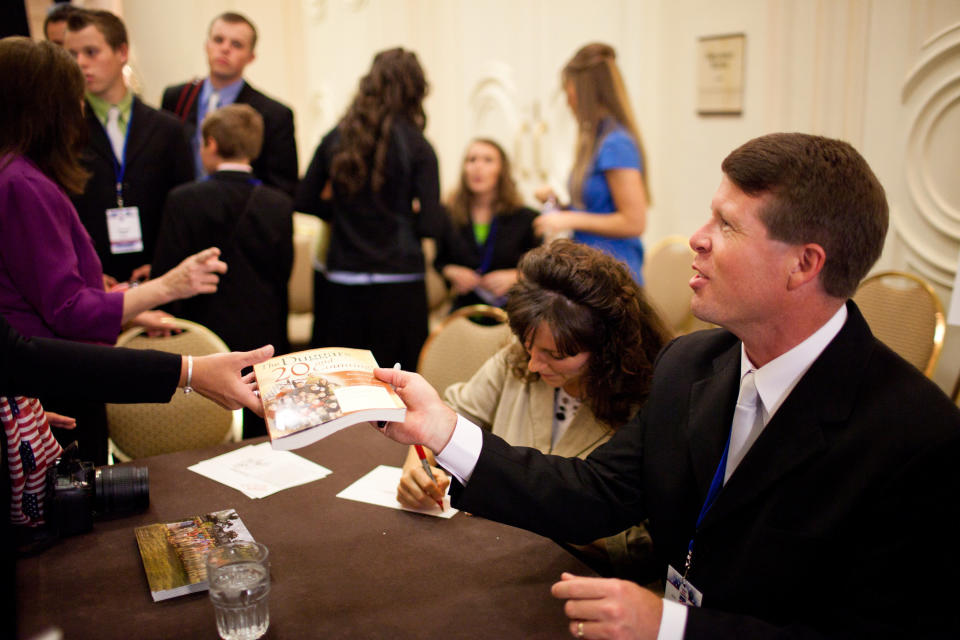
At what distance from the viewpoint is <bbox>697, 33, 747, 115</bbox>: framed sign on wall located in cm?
429

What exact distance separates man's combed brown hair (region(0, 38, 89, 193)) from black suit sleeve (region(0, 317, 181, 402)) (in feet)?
2.63

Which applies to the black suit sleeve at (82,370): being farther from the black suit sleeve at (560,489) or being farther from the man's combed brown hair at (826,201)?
the man's combed brown hair at (826,201)

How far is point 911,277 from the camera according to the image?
317 centimetres

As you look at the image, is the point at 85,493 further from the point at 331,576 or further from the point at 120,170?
the point at 120,170

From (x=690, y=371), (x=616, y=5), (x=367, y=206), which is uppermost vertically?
(x=616, y=5)

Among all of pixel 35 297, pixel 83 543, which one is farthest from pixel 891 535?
pixel 35 297

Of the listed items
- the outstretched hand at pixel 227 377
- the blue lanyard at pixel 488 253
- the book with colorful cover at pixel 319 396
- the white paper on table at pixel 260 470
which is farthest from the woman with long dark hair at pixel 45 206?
the blue lanyard at pixel 488 253

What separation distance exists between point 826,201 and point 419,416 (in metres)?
0.84

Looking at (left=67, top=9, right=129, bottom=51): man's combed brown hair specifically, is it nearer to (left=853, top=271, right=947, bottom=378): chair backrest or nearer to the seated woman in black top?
the seated woman in black top

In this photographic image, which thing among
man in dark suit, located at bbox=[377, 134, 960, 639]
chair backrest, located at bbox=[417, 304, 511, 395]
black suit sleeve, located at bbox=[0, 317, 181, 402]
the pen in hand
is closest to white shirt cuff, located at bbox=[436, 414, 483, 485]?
man in dark suit, located at bbox=[377, 134, 960, 639]

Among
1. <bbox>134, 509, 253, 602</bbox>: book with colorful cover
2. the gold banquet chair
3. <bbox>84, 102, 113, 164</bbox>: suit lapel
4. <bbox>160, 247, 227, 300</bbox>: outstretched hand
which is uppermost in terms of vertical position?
<bbox>84, 102, 113, 164</bbox>: suit lapel

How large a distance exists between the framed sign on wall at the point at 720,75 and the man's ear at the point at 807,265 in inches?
128

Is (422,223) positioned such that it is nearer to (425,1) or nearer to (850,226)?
(850,226)

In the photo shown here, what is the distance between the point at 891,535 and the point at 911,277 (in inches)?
90.3
